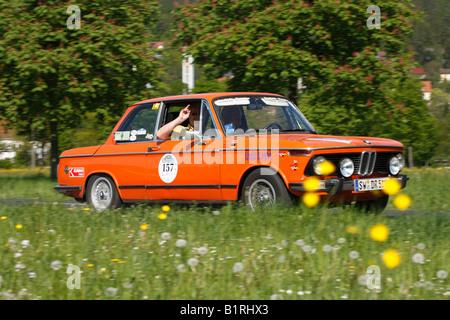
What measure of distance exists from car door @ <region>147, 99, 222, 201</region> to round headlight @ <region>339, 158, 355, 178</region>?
5.18 ft

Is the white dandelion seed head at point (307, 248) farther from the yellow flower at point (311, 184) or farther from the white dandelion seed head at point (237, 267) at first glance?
the yellow flower at point (311, 184)

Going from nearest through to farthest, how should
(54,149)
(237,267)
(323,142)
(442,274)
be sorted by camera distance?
(442,274) → (237,267) → (323,142) → (54,149)

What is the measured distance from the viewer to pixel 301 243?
5684mm

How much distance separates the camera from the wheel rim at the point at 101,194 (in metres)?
10.2

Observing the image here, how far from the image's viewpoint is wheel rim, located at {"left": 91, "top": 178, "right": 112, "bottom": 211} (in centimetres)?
1022

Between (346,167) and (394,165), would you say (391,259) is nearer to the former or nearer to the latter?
(346,167)

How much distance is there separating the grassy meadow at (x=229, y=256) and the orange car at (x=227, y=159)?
486 mm

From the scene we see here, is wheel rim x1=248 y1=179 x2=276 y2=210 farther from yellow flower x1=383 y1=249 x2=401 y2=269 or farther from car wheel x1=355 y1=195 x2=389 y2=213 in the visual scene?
yellow flower x1=383 y1=249 x2=401 y2=269

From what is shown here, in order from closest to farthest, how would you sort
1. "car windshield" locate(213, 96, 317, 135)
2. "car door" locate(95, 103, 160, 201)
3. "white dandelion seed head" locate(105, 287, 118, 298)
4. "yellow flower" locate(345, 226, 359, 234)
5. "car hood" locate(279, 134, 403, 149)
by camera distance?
"white dandelion seed head" locate(105, 287, 118, 298) < "yellow flower" locate(345, 226, 359, 234) < "car hood" locate(279, 134, 403, 149) < "car windshield" locate(213, 96, 317, 135) < "car door" locate(95, 103, 160, 201)

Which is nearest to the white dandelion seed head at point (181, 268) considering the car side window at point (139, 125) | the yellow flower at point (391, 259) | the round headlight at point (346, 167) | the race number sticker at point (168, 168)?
the yellow flower at point (391, 259)

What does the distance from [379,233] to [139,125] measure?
16.1 feet

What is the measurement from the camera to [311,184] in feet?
24.8

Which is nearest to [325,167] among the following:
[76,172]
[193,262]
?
[193,262]

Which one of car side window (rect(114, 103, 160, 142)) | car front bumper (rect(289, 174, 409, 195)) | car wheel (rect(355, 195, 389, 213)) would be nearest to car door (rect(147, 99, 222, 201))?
car side window (rect(114, 103, 160, 142))
